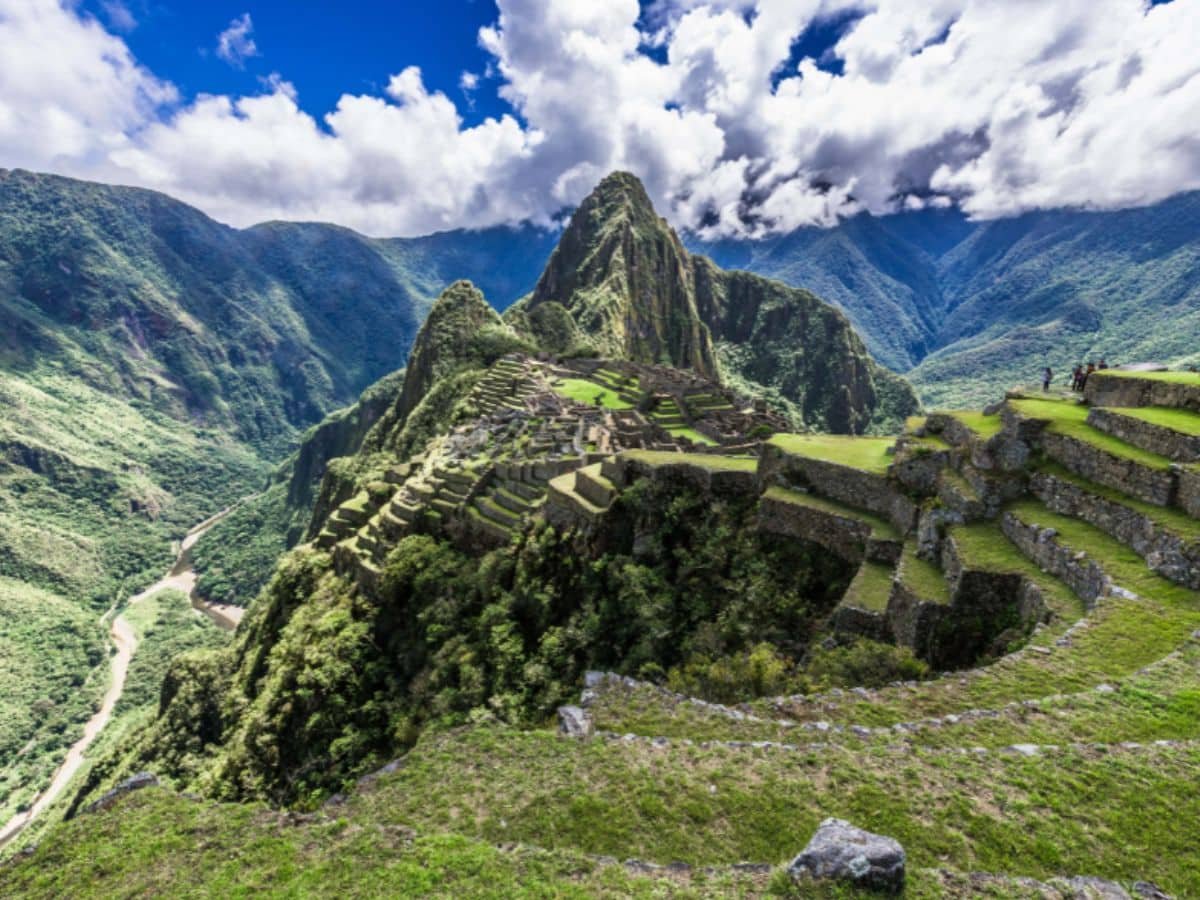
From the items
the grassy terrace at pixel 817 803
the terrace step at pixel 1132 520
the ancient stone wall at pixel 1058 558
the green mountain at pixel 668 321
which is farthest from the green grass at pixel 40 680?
the green mountain at pixel 668 321

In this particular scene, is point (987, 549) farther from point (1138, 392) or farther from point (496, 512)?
point (496, 512)

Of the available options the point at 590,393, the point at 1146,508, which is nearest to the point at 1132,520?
the point at 1146,508

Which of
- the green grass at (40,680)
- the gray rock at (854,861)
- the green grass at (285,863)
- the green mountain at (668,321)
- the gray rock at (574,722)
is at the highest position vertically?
the green mountain at (668,321)

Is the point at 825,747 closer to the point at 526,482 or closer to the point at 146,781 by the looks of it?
the point at 146,781

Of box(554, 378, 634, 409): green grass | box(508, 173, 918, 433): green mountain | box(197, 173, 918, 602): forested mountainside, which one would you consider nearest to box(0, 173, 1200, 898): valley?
box(554, 378, 634, 409): green grass

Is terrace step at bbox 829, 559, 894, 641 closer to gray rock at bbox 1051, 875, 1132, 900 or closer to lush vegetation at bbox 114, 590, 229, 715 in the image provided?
gray rock at bbox 1051, 875, 1132, 900

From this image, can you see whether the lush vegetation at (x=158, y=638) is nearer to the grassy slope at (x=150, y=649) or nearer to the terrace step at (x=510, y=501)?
the grassy slope at (x=150, y=649)

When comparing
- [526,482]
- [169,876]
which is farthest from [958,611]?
[526,482]
